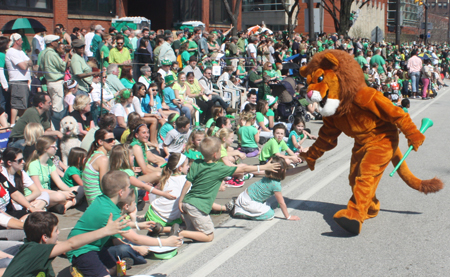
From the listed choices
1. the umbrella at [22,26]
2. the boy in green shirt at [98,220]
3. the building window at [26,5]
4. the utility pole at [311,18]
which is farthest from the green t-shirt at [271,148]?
the building window at [26,5]

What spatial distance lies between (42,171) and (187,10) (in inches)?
1023

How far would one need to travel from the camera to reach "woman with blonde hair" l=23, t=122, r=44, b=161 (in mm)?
7833

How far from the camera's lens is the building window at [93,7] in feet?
75.9

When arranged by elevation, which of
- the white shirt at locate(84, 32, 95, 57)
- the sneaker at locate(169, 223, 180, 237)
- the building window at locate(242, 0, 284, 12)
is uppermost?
the building window at locate(242, 0, 284, 12)

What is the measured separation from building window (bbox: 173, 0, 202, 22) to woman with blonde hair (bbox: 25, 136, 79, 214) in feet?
82.8

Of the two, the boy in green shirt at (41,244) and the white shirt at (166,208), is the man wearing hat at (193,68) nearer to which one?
the white shirt at (166,208)

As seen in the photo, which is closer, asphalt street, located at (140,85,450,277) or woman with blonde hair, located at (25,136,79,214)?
asphalt street, located at (140,85,450,277)

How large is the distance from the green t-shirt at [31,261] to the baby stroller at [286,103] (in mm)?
10385

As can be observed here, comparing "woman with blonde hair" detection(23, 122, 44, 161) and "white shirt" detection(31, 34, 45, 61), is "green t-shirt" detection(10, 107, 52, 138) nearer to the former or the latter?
"woman with blonde hair" detection(23, 122, 44, 161)

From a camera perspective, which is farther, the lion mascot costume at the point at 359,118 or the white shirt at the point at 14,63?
the white shirt at the point at 14,63

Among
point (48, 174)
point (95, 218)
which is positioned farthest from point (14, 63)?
point (95, 218)

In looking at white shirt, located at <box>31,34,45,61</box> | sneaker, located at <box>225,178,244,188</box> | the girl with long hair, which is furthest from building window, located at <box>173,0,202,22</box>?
the girl with long hair

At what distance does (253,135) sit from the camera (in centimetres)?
1112

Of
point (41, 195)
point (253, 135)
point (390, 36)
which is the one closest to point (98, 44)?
point (253, 135)
